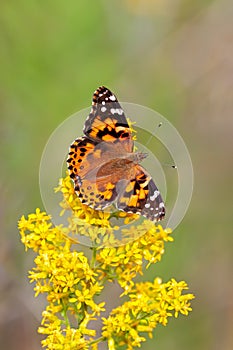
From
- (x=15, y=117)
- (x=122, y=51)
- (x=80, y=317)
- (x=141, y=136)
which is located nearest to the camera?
(x=80, y=317)

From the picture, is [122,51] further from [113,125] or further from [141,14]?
[113,125]

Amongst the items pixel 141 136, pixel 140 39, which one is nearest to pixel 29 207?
pixel 141 136

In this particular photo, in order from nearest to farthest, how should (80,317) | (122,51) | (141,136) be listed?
1. (80,317)
2. (141,136)
3. (122,51)

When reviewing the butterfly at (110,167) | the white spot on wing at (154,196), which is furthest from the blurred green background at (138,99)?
the white spot on wing at (154,196)

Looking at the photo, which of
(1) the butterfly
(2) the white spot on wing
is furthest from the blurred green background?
(2) the white spot on wing

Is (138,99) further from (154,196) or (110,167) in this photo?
(154,196)

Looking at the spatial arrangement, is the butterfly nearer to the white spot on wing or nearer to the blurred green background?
the white spot on wing
